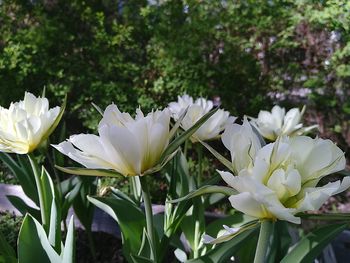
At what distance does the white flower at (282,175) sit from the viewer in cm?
70

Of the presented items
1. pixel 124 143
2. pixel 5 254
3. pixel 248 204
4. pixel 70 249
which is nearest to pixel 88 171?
pixel 124 143

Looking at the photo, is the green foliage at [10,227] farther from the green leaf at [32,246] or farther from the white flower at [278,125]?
the white flower at [278,125]

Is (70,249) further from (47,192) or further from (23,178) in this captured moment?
(23,178)

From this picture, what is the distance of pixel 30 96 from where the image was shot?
1.21m

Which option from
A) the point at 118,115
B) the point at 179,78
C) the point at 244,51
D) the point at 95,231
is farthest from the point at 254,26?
the point at 118,115

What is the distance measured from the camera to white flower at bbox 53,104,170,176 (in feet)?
2.79

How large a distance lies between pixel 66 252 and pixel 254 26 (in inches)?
114

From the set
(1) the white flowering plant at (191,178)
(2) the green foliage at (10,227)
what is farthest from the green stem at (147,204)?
(2) the green foliage at (10,227)

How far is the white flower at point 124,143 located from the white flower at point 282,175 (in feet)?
0.47

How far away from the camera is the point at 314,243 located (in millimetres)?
965

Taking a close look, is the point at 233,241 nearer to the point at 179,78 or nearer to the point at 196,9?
the point at 179,78

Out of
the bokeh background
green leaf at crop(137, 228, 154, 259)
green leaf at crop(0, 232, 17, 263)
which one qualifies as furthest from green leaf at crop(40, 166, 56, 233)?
the bokeh background

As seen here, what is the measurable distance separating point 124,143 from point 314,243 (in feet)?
1.38

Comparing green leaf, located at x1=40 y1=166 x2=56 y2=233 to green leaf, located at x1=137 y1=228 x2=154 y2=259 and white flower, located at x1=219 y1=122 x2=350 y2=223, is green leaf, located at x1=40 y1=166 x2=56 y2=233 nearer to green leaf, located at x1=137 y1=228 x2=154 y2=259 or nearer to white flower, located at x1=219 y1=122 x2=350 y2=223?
green leaf, located at x1=137 y1=228 x2=154 y2=259
